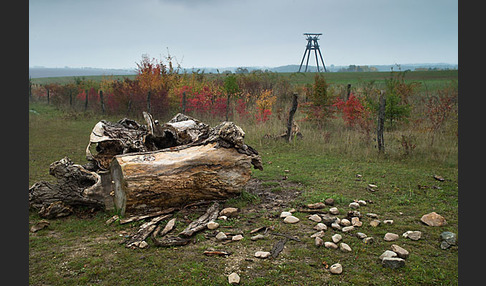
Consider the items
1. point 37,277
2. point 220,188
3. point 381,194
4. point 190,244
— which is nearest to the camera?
point 37,277

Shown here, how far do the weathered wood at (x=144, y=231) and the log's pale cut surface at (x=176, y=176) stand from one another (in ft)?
1.40

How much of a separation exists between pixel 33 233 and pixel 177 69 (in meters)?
17.9

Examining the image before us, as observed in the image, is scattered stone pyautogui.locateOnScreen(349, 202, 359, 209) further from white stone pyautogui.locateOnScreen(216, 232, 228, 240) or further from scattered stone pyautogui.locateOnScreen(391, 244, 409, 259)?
A: white stone pyautogui.locateOnScreen(216, 232, 228, 240)

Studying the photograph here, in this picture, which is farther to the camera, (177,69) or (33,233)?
(177,69)

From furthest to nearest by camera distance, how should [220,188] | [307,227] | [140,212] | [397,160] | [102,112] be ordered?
[102,112] < [397,160] < [220,188] < [140,212] < [307,227]

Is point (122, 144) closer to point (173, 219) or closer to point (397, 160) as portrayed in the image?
point (173, 219)

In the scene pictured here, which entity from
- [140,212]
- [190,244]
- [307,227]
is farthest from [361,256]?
[140,212]

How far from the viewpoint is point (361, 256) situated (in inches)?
172

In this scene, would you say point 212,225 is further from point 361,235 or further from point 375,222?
point 375,222

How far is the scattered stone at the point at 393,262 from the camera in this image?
4086mm

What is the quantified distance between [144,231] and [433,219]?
4151 millimetres

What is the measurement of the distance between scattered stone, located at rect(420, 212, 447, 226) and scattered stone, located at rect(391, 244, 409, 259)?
45.4 inches

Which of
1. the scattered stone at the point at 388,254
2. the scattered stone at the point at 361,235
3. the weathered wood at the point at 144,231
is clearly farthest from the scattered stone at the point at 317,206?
the weathered wood at the point at 144,231

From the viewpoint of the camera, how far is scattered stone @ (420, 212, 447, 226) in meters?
5.27
